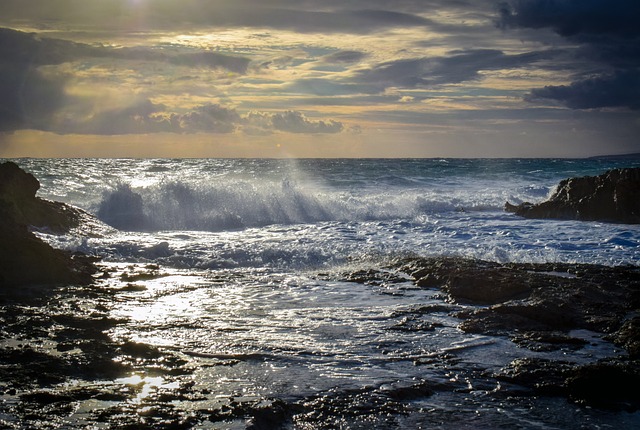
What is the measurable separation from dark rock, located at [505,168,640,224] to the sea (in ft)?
4.01

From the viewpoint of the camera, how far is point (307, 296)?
10.0 metres

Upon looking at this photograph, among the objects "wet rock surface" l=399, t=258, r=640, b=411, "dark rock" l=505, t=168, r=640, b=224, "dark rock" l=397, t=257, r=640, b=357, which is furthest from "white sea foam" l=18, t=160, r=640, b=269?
"wet rock surface" l=399, t=258, r=640, b=411

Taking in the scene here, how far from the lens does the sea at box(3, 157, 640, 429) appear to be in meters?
5.75

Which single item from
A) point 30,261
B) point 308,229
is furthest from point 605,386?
point 308,229

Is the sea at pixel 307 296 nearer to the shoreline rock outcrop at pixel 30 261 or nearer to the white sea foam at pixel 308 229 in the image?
the white sea foam at pixel 308 229

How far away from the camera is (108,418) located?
200 inches

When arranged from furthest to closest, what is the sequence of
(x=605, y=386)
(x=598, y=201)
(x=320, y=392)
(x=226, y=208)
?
(x=226, y=208), (x=598, y=201), (x=605, y=386), (x=320, y=392)

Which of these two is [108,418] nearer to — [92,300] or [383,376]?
[383,376]

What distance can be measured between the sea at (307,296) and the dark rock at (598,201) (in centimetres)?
122

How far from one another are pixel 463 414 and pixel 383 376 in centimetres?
104

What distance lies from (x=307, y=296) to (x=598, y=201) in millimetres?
14067

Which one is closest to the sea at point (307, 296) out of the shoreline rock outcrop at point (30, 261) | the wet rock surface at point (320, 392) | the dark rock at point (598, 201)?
the wet rock surface at point (320, 392)

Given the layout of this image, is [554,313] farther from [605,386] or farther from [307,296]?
[307,296]

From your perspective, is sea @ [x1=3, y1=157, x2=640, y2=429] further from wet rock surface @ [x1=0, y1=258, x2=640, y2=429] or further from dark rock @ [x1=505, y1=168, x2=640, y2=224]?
dark rock @ [x1=505, y1=168, x2=640, y2=224]
